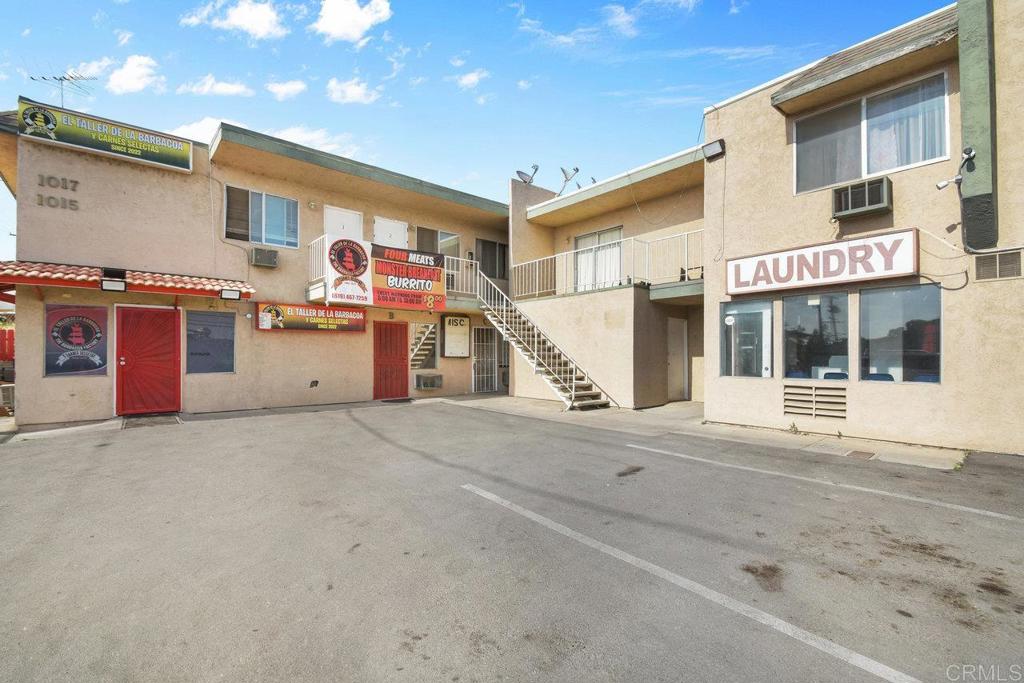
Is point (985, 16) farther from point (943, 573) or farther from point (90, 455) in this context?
point (90, 455)

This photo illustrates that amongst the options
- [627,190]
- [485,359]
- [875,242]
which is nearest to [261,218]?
[485,359]

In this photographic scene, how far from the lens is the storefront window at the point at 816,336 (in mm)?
8336

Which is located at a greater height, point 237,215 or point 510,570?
point 237,215

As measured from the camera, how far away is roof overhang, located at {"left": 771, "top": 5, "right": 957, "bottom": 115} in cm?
731

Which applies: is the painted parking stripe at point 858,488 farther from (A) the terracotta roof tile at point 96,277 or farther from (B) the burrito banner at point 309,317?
(A) the terracotta roof tile at point 96,277

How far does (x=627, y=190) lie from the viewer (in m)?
13.3

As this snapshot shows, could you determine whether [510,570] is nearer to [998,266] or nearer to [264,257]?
[998,266]

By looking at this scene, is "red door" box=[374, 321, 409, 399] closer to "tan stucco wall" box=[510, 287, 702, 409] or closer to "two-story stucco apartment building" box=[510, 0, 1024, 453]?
"tan stucco wall" box=[510, 287, 702, 409]

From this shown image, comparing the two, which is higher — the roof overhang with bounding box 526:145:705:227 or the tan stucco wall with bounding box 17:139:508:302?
the roof overhang with bounding box 526:145:705:227

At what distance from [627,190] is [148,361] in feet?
43.1

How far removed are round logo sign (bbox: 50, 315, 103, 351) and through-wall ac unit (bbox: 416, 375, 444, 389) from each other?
8110mm

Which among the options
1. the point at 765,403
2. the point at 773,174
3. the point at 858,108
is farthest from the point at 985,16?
the point at 765,403

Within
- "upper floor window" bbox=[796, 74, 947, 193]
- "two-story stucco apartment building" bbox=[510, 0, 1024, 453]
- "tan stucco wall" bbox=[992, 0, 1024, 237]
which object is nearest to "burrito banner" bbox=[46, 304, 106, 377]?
"two-story stucco apartment building" bbox=[510, 0, 1024, 453]

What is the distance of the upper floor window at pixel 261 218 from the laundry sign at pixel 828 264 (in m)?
11.6
